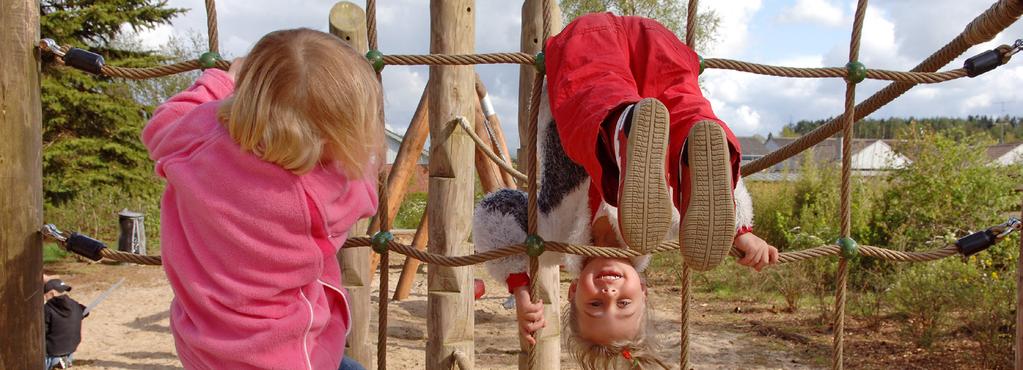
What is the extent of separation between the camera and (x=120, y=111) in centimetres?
891

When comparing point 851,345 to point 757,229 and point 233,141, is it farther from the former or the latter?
point 233,141

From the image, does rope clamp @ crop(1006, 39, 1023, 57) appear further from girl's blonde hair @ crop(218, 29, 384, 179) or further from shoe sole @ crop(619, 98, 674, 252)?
girl's blonde hair @ crop(218, 29, 384, 179)

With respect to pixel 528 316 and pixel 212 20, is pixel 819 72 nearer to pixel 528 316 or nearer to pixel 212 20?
pixel 528 316

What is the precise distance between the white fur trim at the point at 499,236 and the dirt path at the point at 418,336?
2.62m

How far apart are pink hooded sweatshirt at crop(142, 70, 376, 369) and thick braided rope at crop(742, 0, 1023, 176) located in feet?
4.05

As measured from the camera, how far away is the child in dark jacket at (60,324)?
4059 mm

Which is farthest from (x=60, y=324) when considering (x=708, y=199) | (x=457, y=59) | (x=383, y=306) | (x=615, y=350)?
(x=708, y=199)

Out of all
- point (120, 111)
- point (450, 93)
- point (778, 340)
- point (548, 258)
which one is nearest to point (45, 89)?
point (120, 111)

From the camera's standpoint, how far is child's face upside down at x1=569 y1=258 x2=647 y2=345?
64.7 inches

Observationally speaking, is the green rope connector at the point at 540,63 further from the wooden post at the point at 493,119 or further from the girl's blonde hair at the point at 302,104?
the wooden post at the point at 493,119

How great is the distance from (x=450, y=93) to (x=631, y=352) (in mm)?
1571

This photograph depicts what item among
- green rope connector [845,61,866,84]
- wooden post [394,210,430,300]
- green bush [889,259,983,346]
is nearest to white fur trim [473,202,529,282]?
green rope connector [845,61,866,84]

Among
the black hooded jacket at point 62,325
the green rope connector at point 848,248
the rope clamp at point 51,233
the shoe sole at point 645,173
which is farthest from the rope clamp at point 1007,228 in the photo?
the black hooded jacket at point 62,325

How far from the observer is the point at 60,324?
408 cm
